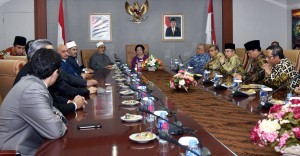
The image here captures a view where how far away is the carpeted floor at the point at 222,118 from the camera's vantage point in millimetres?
1408

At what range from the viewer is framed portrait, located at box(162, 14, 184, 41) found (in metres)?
7.10

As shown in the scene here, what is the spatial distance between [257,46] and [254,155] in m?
2.75

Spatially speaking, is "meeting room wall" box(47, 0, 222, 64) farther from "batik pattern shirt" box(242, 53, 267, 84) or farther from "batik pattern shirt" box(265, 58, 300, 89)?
"batik pattern shirt" box(265, 58, 300, 89)

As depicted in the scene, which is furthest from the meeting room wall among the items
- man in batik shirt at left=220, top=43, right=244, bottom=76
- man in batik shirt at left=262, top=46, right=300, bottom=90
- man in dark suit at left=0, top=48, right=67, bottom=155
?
man in dark suit at left=0, top=48, right=67, bottom=155

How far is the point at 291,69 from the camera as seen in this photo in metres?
3.00

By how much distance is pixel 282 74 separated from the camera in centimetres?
299

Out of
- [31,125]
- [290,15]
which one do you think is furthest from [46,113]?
[290,15]

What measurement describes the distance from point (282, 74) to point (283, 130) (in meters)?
1.98

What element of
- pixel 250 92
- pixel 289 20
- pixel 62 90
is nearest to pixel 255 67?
pixel 250 92

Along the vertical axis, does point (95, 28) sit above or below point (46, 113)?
above

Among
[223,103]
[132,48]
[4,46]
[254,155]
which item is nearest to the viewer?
[254,155]

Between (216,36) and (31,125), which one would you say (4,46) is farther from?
(31,125)

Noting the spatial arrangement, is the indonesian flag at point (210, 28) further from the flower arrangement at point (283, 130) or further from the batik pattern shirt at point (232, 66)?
the flower arrangement at point (283, 130)

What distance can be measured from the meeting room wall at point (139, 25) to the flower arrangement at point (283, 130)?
5.96 metres
